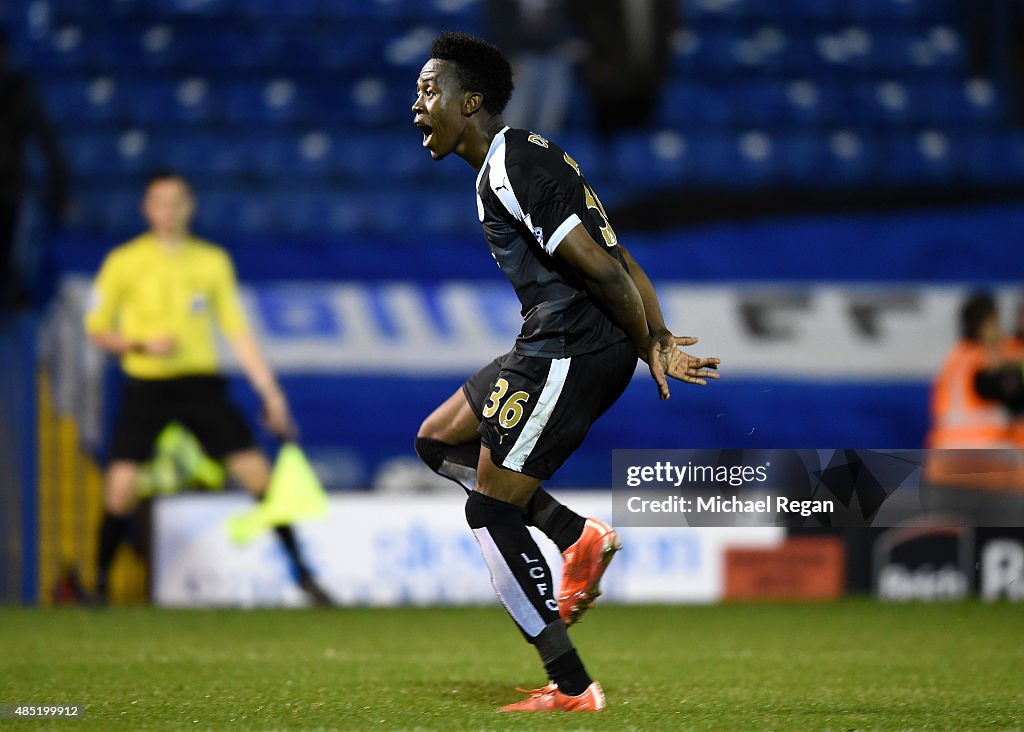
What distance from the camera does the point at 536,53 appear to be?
32.7ft

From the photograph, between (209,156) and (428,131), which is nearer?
(428,131)

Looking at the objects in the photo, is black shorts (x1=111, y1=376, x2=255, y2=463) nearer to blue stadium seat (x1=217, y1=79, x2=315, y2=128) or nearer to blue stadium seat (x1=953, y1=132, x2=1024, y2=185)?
blue stadium seat (x1=217, y1=79, x2=315, y2=128)

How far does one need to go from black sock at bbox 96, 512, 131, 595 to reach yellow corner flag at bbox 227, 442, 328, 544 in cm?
64

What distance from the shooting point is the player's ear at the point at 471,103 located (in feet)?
12.5

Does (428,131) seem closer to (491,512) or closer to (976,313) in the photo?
(491,512)

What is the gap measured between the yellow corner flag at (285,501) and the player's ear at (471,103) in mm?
4066

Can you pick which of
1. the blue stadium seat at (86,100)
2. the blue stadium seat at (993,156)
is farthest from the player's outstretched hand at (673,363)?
the blue stadium seat at (86,100)

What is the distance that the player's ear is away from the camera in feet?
12.5

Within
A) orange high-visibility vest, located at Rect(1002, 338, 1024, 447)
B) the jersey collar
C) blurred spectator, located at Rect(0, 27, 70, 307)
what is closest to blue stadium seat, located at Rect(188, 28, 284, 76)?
blurred spectator, located at Rect(0, 27, 70, 307)

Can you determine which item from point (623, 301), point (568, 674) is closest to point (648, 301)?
point (623, 301)

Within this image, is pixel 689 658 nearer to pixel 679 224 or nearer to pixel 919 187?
pixel 679 224

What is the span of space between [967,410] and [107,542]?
436 cm

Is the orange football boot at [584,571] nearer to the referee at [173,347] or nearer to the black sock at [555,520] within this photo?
the black sock at [555,520]

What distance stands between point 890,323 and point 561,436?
529 centimetres
